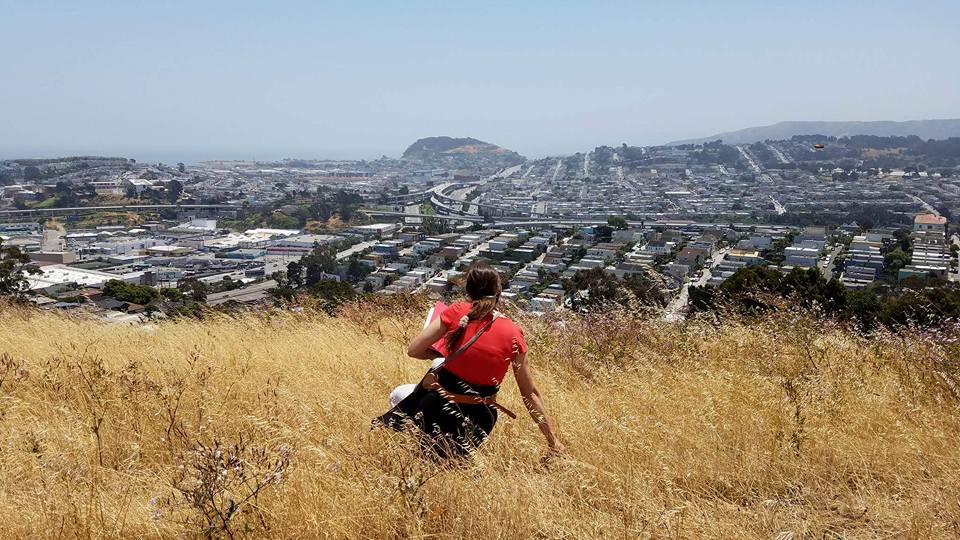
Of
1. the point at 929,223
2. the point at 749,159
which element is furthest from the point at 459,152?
the point at 929,223

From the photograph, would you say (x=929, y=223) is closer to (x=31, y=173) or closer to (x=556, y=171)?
(x=556, y=171)

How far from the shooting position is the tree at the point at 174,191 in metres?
48.8

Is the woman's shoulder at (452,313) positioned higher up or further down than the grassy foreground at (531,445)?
higher up

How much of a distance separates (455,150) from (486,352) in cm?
11984

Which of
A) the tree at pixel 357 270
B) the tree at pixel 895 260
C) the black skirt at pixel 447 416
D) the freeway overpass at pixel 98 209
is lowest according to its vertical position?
the tree at pixel 357 270

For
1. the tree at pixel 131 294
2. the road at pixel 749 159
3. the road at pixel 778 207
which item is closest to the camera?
the tree at pixel 131 294

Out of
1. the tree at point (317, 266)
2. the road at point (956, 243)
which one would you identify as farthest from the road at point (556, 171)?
the tree at point (317, 266)

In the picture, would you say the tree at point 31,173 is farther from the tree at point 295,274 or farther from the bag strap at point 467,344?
the bag strap at point 467,344

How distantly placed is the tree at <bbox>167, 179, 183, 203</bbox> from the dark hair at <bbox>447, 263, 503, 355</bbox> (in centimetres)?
5190

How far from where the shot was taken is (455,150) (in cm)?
11950

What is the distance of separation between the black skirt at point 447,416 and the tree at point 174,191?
52.0m

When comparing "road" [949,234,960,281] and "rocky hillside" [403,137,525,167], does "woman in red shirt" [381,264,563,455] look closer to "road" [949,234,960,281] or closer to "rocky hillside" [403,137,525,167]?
"road" [949,234,960,281]

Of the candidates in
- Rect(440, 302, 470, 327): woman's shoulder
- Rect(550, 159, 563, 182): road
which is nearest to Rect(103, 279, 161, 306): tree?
Rect(440, 302, 470, 327): woman's shoulder

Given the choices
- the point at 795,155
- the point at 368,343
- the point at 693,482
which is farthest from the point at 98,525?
the point at 795,155
